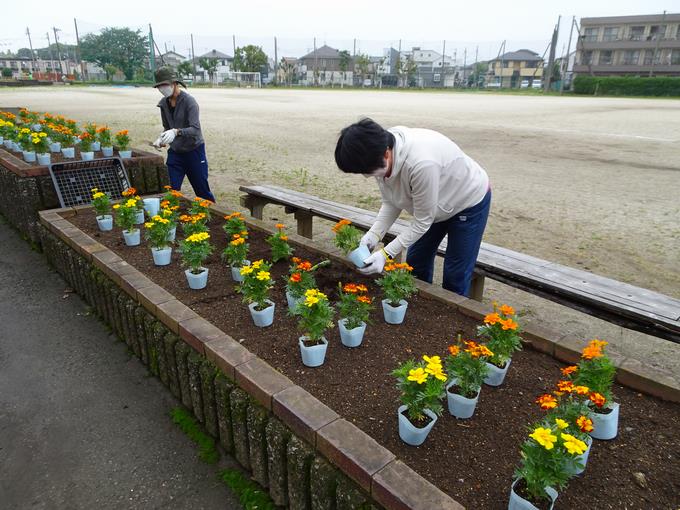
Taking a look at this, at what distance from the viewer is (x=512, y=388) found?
2.28 metres

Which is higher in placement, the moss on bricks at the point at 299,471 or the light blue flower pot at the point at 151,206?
the light blue flower pot at the point at 151,206

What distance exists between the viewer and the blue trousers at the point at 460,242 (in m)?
3.03

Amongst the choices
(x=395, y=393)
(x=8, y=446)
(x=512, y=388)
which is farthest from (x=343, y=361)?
(x=8, y=446)

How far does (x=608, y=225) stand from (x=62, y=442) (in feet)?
19.9

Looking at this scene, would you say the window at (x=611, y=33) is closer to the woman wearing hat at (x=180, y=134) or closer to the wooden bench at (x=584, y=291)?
the woman wearing hat at (x=180, y=134)

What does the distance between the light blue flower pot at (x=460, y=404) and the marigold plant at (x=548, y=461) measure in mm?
455

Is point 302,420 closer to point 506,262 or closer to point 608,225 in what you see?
point 506,262

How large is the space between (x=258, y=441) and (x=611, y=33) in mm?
67833

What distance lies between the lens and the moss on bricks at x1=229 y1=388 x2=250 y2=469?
217cm

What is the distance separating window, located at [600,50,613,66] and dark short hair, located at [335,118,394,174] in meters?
66.2

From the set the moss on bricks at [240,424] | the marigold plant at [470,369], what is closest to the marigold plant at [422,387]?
the marigold plant at [470,369]

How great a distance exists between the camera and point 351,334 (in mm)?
2520

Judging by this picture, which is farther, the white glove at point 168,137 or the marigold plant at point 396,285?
the white glove at point 168,137

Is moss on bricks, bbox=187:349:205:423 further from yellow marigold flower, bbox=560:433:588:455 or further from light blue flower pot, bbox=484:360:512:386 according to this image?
yellow marigold flower, bbox=560:433:588:455
